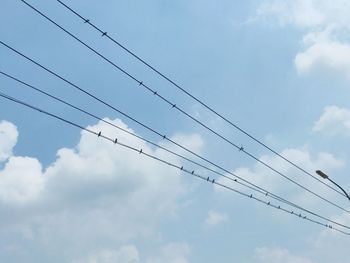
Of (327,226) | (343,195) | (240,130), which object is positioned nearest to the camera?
(240,130)

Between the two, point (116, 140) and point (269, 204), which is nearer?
point (116, 140)

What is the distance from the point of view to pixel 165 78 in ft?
65.6

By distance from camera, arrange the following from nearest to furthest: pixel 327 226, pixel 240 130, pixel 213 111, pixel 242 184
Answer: pixel 213 111, pixel 240 130, pixel 242 184, pixel 327 226

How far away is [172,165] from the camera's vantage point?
24.0 m

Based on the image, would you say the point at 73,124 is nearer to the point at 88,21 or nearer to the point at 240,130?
the point at 88,21

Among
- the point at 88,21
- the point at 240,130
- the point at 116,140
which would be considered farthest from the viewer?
the point at 240,130

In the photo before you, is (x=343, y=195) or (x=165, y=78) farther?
(x=343, y=195)

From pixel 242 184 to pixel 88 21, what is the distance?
1466 centimetres

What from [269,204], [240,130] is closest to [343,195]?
[269,204]

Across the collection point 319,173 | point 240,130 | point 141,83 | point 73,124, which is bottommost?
point 73,124

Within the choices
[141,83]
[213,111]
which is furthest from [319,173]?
[141,83]

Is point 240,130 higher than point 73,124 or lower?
higher

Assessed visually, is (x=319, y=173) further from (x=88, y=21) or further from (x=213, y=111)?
(x=88, y=21)

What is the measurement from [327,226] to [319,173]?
26.5ft
